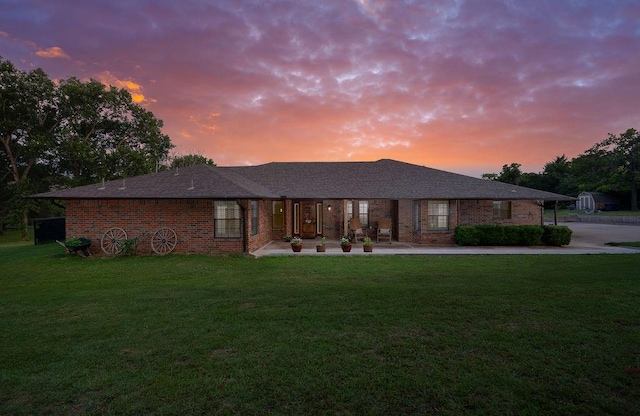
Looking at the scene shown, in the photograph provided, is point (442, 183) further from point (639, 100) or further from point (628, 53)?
point (639, 100)

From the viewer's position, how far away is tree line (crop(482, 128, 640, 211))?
4531cm

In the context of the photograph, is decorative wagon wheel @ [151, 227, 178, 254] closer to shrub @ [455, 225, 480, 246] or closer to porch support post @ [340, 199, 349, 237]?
porch support post @ [340, 199, 349, 237]

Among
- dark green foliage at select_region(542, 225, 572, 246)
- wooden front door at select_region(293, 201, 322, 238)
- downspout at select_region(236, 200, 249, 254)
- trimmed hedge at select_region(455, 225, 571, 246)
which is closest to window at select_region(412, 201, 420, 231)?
trimmed hedge at select_region(455, 225, 571, 246)

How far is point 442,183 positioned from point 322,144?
40.4 ft

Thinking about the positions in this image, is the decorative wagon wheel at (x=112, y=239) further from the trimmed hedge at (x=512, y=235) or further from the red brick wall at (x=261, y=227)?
A: the trimmed hedge at (x=512, y=235)

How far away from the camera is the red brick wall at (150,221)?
13.3 meters

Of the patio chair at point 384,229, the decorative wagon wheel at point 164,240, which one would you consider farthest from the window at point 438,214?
the decorative wagon wheel at point 164,240

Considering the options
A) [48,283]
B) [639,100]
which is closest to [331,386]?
[48,283]

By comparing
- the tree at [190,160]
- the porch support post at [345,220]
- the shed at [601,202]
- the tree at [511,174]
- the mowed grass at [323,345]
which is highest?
the tree at [190,160]

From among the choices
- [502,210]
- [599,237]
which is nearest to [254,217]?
[502,210]

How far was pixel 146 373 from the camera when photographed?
149 inches

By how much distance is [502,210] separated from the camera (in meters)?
17.7

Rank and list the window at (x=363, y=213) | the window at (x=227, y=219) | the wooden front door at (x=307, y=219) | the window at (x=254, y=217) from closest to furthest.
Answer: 1. the window at (x=227, y=219)
2. the window at (x=254, y=217)
3. the window at (x=363, y=213)
4. the wooden front door at (x=307, y=219)

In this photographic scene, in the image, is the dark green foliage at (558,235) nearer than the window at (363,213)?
Yes
